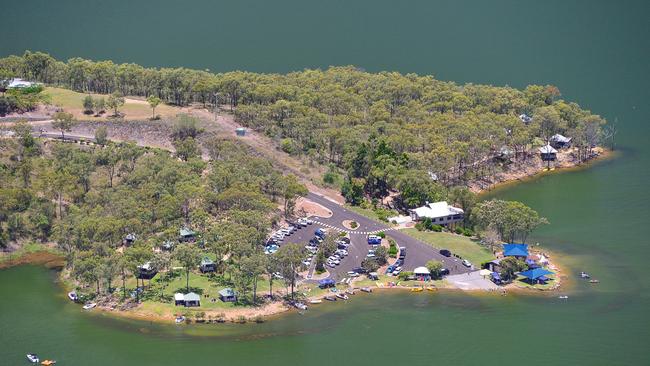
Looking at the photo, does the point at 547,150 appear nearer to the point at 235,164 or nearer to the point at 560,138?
the point at 560,138

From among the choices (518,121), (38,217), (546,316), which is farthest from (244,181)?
(518,121)

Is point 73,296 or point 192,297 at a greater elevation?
point 192,297

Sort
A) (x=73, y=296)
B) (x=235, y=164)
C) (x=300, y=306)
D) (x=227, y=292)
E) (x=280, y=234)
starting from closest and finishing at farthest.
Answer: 1. (x=300, y=306)
2. (x=227, y=292)
3. (x=73, y=296)
4. (x=280, y=234)
5. (x=235, y=164)

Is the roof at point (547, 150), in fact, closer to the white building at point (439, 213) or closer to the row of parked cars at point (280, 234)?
the white building at point (439, 213)

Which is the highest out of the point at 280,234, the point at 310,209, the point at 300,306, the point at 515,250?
the point at 310,209

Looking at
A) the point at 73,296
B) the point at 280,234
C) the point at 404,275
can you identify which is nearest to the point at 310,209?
the point at 280,234
